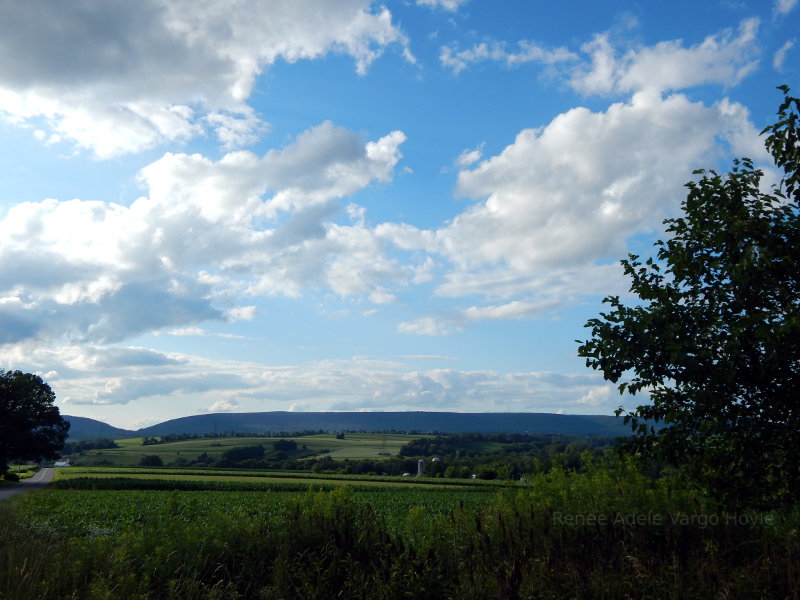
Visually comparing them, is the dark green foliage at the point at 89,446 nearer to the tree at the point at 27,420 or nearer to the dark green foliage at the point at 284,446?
the dark green foliage at the point at 284,446

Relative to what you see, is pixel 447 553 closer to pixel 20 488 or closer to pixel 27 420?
pixel 20 488

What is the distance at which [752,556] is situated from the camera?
7.59 meters

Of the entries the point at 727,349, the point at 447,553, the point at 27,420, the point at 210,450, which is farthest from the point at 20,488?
the point at 210,450

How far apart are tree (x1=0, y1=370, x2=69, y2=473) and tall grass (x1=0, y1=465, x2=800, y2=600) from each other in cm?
7080

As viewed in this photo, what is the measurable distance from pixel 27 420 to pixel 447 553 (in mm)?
78094

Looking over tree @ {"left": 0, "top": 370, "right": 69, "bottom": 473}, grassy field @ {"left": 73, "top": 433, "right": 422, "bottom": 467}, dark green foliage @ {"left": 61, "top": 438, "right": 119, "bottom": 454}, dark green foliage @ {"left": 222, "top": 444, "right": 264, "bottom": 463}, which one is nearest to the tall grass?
tree @ {"left": 0, "top": 370, "right": 69, "bottom": 473}

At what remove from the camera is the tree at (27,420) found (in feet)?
229

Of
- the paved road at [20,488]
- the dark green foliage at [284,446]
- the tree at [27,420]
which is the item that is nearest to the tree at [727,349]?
the paved road at [20,488]

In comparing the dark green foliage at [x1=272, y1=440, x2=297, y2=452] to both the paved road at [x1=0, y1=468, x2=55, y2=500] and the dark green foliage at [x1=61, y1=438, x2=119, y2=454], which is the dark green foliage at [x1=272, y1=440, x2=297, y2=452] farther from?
the paved road at [x1=0, y1=468, x2=55, y2=500]

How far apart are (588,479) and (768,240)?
4.93 m

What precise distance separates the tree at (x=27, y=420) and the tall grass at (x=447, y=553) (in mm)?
70803

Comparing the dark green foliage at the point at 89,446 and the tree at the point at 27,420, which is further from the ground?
the tree at the point at 27,420

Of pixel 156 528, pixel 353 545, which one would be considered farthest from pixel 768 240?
pixel 156 528

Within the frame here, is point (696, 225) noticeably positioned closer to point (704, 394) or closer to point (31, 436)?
point (704, 394)
